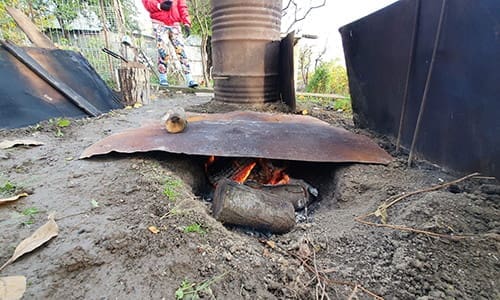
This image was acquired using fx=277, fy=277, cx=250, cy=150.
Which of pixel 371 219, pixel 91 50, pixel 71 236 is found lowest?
pixel 371 219

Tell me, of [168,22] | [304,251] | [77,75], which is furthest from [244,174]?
[168,22]

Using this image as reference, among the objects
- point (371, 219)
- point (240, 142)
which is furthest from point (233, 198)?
point (371, 219)

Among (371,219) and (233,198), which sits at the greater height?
(233,198)

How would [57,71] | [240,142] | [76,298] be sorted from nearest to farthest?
1. [76,298]
2. [240,142]
3. [57,71]

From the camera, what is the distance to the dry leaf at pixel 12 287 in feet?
2.73

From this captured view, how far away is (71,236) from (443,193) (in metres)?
1.70

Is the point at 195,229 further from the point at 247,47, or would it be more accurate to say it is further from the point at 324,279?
the point at 247,47

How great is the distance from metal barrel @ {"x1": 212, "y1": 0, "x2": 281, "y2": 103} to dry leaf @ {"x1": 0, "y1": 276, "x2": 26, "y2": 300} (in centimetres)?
345

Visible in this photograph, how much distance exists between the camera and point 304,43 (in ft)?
27.1

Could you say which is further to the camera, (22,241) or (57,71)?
(57,71)

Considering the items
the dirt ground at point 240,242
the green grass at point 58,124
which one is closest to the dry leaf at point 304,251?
the dirt ground at point 240,242

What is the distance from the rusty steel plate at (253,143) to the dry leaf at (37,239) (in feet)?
2.46

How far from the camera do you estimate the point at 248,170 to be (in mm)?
1966

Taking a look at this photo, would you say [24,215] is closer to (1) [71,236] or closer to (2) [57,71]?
(1) [71,236]
